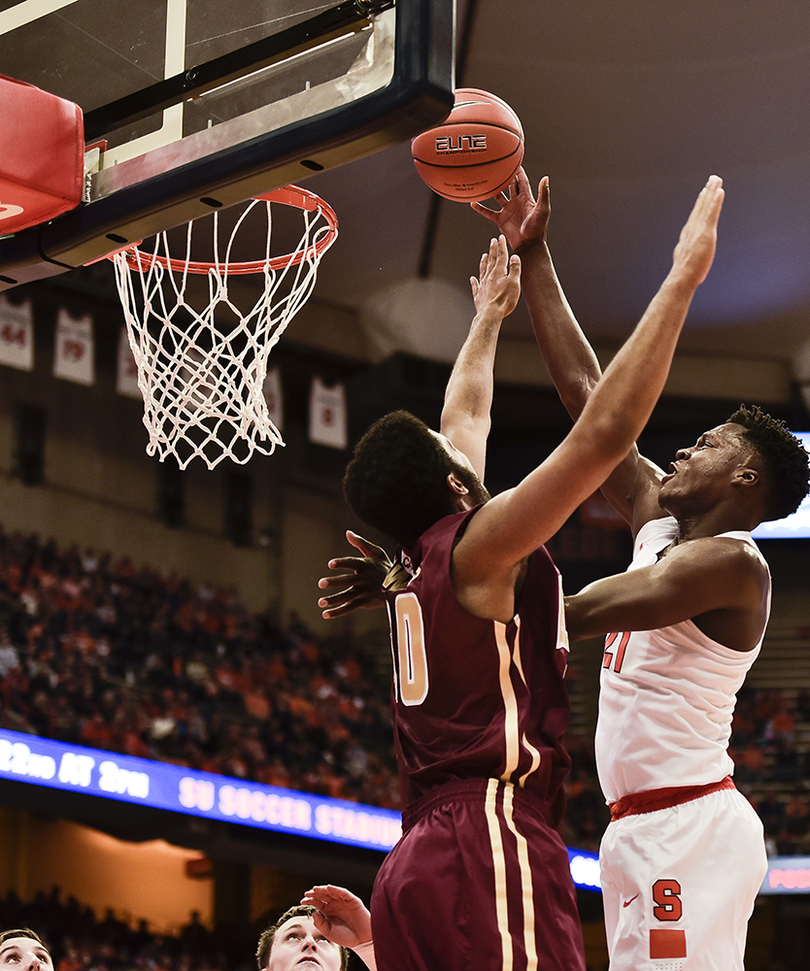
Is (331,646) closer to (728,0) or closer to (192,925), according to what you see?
(192,925)

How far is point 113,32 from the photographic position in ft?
11.8

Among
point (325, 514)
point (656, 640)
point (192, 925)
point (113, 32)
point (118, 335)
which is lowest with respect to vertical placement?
point (192, 925)

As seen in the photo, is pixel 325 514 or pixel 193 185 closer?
pixel 193 185

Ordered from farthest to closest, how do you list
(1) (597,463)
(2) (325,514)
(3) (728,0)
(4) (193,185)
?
(2) (325,514) < (3) (728,0) < (4) (193,185) < (1) (597,463)

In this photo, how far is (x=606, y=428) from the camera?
92.8 inches

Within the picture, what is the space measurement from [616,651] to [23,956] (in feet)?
8.14

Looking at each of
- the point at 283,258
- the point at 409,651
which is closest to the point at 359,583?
the point at 409,651

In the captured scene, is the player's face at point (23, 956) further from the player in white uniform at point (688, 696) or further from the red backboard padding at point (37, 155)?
the red backboard padding at point (37, 155)

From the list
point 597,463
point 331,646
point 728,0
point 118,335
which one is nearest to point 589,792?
point 331,646

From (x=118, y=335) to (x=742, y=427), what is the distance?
45.0 feet

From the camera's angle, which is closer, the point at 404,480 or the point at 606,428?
the point at 606,428

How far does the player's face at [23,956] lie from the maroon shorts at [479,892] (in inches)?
94.3

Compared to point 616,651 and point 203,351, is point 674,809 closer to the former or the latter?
point 616,651

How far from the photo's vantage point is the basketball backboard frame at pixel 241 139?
2848 mm
